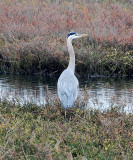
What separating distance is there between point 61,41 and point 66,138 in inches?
339

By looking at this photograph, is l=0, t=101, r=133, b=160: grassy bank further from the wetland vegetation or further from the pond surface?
the pond surface

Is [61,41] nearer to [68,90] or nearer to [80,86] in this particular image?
[80,86]

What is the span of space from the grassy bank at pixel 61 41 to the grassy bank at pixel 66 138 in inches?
217

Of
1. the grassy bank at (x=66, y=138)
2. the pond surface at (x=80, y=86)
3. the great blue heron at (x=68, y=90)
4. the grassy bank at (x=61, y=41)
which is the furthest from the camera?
the grassy bank at (x=61, y=41)

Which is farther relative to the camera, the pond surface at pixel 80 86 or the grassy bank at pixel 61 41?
the grassy bank at pixel 61 41

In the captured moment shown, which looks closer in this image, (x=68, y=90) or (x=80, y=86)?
(x=68, y=90)

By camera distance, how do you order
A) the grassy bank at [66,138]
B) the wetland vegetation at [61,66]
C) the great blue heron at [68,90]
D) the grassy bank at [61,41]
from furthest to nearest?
the grassy bank at [61,41] → the great blue heron at [68,90] → the wetland vegetation at [61,66] → the grassy bank at [66,138]

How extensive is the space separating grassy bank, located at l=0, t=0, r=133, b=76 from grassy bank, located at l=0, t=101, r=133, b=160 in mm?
5504

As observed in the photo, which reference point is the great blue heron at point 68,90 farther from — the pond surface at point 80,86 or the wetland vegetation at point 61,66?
the pond surface at point 80,86

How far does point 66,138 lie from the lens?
5480mm

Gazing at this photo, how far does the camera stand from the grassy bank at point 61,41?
40.2ft

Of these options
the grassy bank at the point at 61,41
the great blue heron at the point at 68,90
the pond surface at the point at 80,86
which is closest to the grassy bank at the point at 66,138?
the great blue heron at the point at 68,90

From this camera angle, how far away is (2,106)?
286 inches

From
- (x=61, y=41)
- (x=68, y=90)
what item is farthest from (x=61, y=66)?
(x=68, y=90)
